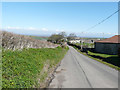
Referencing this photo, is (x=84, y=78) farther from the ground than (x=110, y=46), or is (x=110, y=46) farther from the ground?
(x=110, y=46)

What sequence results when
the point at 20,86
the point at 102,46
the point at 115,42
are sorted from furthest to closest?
1. the point at 102,46
2. the point at 115,42
3. the point at 20,86

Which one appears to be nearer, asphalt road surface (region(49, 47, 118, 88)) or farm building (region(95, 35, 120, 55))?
asphalt road surface (region(49, 47, 118, 88))

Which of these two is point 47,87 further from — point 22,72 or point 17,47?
point 17,47

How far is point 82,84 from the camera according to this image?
26.5 feet

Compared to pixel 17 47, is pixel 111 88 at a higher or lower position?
lower

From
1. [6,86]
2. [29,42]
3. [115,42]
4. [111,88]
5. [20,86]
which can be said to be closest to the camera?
[6,86]

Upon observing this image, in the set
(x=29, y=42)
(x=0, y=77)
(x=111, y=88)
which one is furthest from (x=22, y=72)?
(x=29, y=42)

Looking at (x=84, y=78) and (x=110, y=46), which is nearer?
(x=84, y=78)

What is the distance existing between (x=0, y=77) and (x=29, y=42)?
10028mm

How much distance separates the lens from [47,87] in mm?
7590

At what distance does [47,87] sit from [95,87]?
9.62 feet

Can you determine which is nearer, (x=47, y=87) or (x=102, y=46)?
(x=47, y=87)

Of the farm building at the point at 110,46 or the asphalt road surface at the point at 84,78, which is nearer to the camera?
the asphalt road surface at the point at 84,78

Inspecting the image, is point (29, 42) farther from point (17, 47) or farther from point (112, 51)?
point (112, 51)
